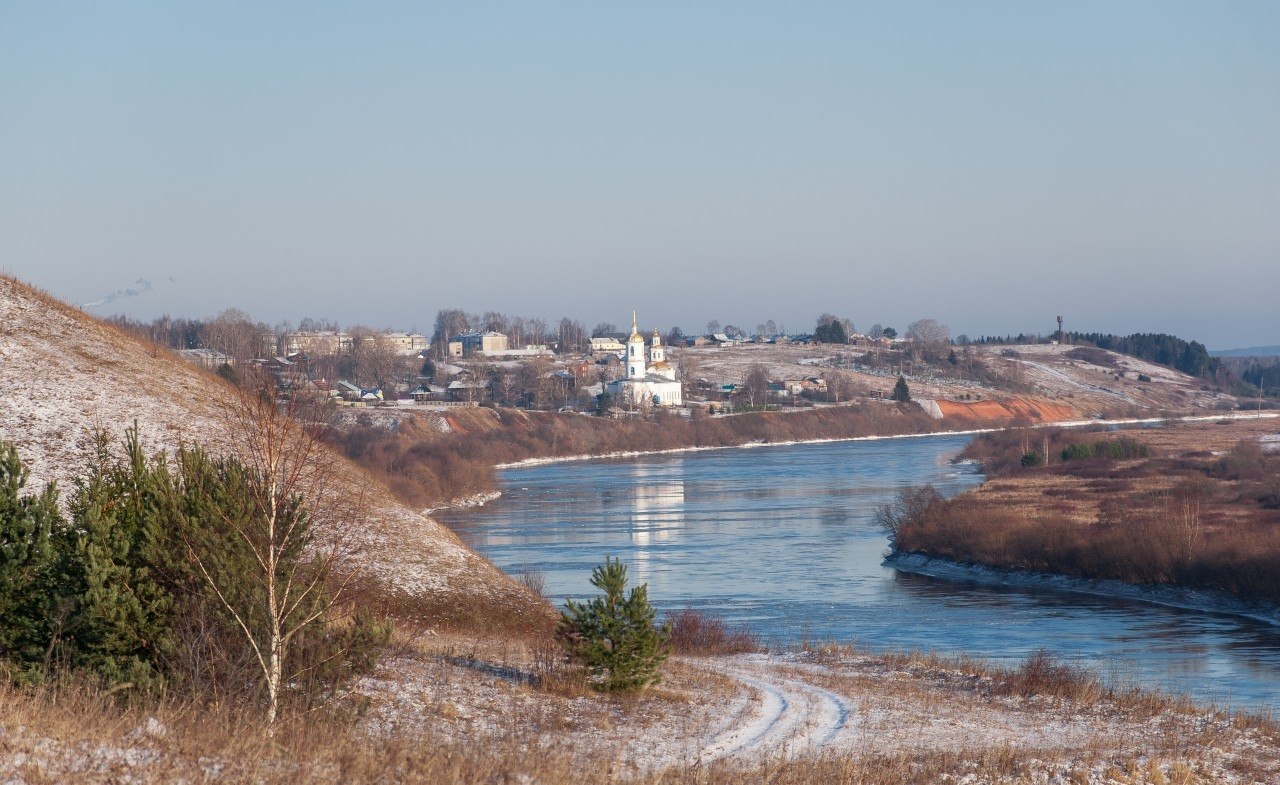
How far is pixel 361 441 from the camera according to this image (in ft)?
233

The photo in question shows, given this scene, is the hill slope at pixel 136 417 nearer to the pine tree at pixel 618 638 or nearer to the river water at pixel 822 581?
the river water at pixel 822 581

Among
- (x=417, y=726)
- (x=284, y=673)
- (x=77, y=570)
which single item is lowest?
(x=417, y=726)

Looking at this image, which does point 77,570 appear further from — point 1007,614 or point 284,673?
point 1007,614

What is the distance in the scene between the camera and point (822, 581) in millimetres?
33938

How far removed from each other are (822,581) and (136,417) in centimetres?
1774

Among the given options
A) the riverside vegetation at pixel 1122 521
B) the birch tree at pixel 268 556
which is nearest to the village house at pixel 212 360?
the birch tree at pixel 268 556

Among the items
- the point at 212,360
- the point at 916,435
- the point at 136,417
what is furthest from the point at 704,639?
the point at 916,435

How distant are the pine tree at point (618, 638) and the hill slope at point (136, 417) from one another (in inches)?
311

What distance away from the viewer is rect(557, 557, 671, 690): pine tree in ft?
43.5

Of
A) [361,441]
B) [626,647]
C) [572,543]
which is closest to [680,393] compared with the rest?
[361,441]

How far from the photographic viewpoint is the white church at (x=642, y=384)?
122m

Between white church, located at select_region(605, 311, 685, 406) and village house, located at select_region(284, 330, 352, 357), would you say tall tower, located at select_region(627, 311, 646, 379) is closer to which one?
white church, located at select_region(605, 311, 685, 406)

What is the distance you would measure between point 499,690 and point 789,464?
67718 millimetres

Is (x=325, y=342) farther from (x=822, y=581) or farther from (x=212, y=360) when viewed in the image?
(x=822, y=581)
